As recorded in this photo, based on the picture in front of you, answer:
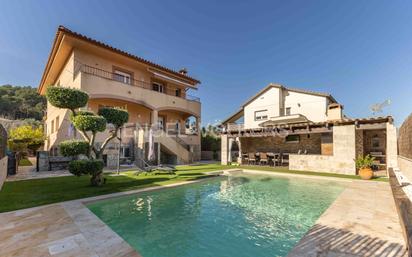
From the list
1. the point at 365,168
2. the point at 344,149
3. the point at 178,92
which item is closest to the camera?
the point at 365,168

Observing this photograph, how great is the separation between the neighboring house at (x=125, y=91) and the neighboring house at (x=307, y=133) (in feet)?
18.3

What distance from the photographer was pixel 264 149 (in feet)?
71.5

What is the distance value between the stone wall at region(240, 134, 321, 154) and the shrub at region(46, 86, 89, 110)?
16811 mm

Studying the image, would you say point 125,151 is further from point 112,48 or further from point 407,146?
point 407,146

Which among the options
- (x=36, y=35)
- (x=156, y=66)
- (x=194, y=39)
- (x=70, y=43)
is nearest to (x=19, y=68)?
(x=36, y=35)

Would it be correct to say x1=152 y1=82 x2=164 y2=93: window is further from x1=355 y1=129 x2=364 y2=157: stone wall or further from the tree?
x1=355 y1=129 x2=364 y2=157: stone wall

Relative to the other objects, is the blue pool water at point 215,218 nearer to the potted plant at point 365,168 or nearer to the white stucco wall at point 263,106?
the potted plant at point 365,168

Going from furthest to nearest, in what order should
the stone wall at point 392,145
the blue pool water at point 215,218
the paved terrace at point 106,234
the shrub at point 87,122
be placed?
the stone wall at point 392,145 → the shrub at point 87,122 → the blue pool water at point 215,218 → the paved terrace at point 106,234

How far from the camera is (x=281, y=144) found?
68.1 feet

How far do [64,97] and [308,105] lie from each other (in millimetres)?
21378

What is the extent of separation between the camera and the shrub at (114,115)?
9.88 meters

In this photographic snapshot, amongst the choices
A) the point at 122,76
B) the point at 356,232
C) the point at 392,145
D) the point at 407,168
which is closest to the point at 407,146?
the point at 407,168

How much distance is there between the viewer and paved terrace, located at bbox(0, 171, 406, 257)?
369 centimetres

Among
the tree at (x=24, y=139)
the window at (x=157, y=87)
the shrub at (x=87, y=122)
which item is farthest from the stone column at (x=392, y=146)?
the tree at (x=24, y=139)
